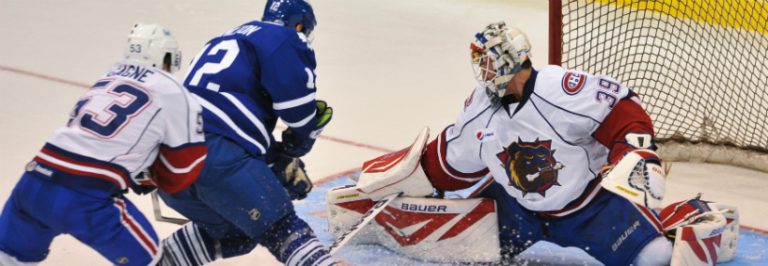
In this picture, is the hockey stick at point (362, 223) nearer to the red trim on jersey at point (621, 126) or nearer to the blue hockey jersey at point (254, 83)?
the blue hockey jersey at point (254, 83)

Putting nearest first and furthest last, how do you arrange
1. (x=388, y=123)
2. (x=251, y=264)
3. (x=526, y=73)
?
(x=526, y=73)
(x=251, y=264)
(x=388, y=123)

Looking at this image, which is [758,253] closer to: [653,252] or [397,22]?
[653,252]

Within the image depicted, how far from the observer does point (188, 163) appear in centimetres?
268

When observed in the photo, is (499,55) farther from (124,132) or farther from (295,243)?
(124,132)

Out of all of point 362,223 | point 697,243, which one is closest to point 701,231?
point 697,243

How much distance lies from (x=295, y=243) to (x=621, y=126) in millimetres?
888

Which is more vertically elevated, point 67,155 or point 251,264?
point 67,155

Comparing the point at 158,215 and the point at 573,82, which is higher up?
the point at 573,82

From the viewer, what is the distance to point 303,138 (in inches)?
123

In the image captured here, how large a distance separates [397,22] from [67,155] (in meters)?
5.58

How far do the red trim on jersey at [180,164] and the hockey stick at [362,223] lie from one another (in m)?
0.64

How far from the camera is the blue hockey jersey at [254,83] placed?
2926 millimetres

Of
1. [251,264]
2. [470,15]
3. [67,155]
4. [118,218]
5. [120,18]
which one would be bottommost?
[470,15]

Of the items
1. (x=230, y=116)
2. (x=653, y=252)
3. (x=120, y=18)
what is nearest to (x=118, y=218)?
(x=230, y=116)
